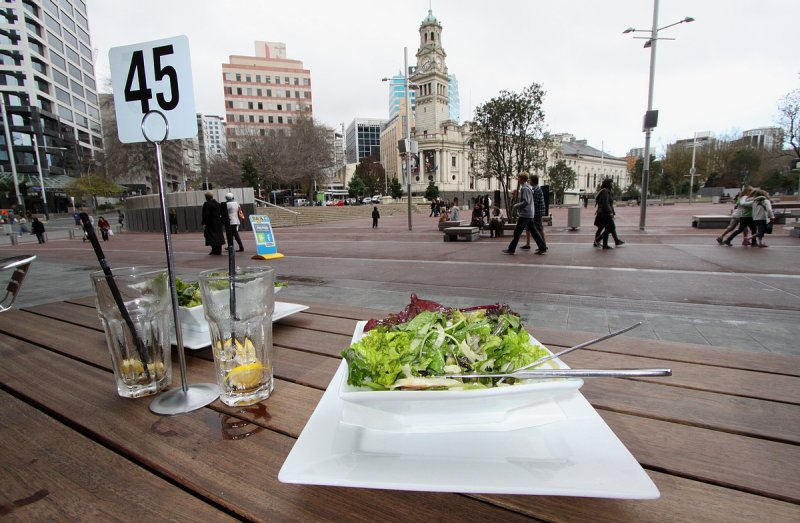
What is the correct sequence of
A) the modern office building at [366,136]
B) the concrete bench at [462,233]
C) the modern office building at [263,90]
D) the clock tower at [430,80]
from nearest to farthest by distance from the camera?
the concrete bench at [462,233] < the clock tower at [430,80] < the modern office building at [263,90] < the modern office building at [366,136]

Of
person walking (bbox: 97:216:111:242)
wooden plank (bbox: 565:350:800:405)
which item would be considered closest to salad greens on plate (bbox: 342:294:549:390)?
wooden plank (bbox: 565:350:800:405)

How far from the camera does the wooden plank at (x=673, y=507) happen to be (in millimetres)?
549

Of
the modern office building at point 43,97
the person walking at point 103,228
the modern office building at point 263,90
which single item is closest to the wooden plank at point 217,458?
the person walking at point 103,228

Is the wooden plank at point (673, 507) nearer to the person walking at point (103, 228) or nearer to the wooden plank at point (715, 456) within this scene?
the wooden plank at point (715, 456)

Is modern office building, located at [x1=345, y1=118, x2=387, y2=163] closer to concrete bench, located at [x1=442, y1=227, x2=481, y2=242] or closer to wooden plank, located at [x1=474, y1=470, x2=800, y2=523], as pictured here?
concrete bench, located at [x1=442, y1=227, x2=481, y2=242]

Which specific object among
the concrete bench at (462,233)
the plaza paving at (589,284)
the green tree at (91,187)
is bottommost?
the plaza paving at (589,284)

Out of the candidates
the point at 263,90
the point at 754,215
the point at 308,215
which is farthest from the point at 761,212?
the point at 263,90

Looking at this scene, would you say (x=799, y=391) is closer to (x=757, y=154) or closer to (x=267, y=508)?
(x=267, y=508)

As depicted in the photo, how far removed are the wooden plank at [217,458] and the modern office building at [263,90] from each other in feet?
244

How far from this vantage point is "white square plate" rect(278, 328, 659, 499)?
0.54 m

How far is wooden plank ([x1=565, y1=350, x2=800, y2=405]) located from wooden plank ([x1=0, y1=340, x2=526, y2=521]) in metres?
0.70

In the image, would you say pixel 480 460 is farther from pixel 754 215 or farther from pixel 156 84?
pixel 754 215

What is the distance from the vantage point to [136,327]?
97 centimetres

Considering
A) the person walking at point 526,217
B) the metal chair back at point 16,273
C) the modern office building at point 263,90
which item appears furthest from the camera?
the modern office building at point 263,90
